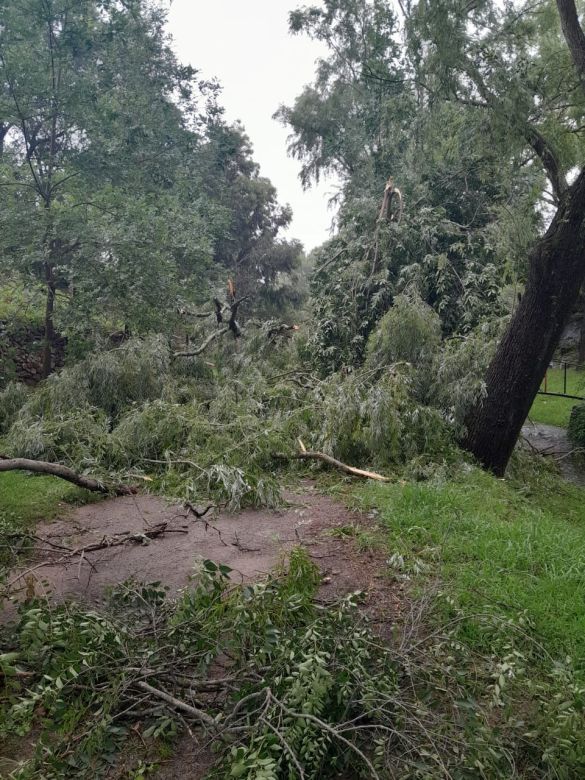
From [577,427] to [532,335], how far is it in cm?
516

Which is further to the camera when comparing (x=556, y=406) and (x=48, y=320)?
(x=556, y=406)

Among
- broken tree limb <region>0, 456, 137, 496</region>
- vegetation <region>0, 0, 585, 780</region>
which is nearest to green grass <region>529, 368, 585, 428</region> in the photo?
vegetation <region>0, 0, 585, 780</region>

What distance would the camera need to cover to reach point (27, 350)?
9516 mm

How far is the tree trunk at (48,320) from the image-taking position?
29.1 feet

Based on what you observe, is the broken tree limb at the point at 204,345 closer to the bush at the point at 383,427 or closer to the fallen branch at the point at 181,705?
the bush at the point at 383,427

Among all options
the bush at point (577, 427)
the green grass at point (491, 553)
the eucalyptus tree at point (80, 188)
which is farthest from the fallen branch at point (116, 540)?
the bush at point (577, 427)

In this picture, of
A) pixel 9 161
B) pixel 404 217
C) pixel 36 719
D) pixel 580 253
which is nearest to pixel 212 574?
pixel 36 719

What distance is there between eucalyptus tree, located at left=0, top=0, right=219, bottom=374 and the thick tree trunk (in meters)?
5.07

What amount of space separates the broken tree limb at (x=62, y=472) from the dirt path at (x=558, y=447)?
564 centimetres

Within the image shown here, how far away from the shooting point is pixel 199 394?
7742 millimetres

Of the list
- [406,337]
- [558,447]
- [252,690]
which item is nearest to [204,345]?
[406,337]

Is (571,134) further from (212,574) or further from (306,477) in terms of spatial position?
(212,574)

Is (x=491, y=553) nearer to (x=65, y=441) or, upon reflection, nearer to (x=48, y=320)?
(x=65, y=441)

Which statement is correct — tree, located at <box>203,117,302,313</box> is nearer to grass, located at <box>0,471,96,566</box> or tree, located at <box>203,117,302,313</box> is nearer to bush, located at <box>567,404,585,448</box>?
bush, located at <box>567,404,585,448</box>
